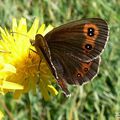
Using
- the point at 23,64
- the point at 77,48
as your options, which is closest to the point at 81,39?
the point at 77,48

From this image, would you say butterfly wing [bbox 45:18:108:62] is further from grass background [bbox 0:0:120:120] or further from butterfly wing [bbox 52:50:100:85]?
grass background [bbox 0:0:120:120]

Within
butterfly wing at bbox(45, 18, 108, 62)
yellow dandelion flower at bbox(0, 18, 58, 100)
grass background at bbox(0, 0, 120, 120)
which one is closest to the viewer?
butterfly wing at bbox(45, 18, 108, 62)

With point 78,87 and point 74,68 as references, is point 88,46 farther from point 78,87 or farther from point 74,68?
point 78,87

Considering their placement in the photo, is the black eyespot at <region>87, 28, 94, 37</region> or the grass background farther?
the grass background

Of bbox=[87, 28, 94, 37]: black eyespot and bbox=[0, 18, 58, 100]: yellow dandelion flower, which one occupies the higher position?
bbox=[87, 28, 94, 37]: black eyespot

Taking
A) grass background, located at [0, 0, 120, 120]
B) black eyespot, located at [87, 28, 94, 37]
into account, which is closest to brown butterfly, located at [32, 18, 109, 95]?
black eyespot, located at [87, 28, 94, 37]

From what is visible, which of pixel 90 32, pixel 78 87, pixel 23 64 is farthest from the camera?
pixel 78 87

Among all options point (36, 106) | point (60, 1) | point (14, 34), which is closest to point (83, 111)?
point (36, 106)

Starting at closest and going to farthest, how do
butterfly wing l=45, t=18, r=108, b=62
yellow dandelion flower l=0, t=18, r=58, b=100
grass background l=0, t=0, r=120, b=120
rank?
butterfly wing l=45, t=18, r=108, b=62 < yellow dandelion flower l=0, t=18, r=58, b=100 < grass background l=0, t=0, r=120, b=120
